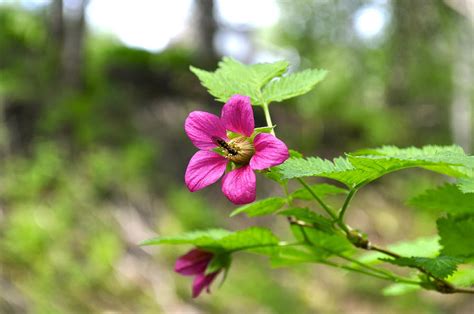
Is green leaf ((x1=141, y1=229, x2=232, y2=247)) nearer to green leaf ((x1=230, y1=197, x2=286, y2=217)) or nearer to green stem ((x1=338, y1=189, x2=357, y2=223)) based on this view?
green leaf ((x1=230, y1=197, x2=286, y2=217))

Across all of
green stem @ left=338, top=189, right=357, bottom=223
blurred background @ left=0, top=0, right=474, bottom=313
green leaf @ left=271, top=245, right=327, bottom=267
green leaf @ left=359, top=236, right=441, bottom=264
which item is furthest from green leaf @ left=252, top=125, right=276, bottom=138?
blurred background @ left=0, top=0, right=474, bottom=313

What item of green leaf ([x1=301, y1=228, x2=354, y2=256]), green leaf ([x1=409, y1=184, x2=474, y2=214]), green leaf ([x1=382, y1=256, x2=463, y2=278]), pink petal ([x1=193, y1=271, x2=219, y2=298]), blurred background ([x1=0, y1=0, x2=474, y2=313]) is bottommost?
pink petal ([x1=193, y1=271, x2=219, y2=298])

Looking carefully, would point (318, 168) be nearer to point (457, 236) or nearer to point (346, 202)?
point (346, 202)

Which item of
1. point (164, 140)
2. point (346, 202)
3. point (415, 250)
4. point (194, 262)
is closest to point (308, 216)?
point (346, 202)

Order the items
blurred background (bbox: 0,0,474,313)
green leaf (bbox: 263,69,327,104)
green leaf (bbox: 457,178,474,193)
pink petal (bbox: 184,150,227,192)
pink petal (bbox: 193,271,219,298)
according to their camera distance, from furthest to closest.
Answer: blurred background (bbox: 0,0,474,313)
pink petal (bbox: 193,271,219,298)
green leaf (bbox: 263,69,327,104)
pink petal (bbox: 184,150,227,192)
green leaf (bbox: 457,178,474,193)

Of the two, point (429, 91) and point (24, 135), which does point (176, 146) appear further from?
point (429, 91)

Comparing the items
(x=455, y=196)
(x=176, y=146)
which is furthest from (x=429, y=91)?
(x=455, y=196)
